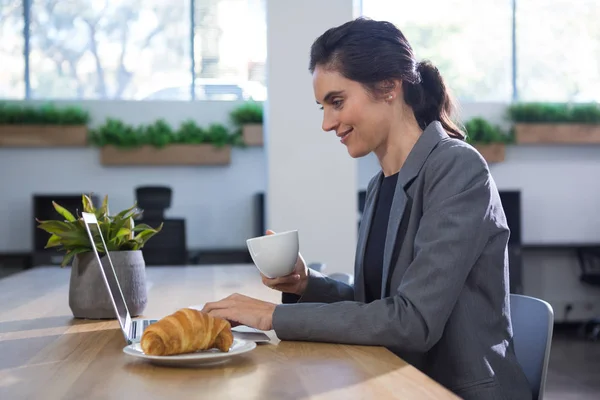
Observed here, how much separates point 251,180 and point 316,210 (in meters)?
2.71

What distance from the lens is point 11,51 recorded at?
7.31 metres

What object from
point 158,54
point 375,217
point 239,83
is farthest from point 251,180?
point 375,217

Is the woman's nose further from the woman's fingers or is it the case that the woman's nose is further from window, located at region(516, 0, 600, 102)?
window, located at region(516, 0, 600, 102)

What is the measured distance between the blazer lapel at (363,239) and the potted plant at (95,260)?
0.48m

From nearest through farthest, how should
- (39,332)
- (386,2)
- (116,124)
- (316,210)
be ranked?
(39,332) < (316,210) < (116,124) < (386,2)

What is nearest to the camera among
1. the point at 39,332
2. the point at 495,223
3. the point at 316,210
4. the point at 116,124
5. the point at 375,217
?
the point at 495,223

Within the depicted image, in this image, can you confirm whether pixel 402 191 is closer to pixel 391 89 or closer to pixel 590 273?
pixel 391 89

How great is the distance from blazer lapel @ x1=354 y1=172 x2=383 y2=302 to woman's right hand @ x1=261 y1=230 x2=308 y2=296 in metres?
0.12

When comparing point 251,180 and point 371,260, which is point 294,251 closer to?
point 371,260

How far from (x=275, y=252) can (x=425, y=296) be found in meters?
0.28

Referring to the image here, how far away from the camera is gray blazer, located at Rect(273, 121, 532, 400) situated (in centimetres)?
142

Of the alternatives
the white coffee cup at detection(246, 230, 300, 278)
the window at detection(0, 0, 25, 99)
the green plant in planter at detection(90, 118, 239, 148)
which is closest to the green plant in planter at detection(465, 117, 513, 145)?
the green plant in planter at detection(90, 118, 239, 148)

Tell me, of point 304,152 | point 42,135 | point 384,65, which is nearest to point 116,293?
point 384,65

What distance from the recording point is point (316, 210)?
4473mm
